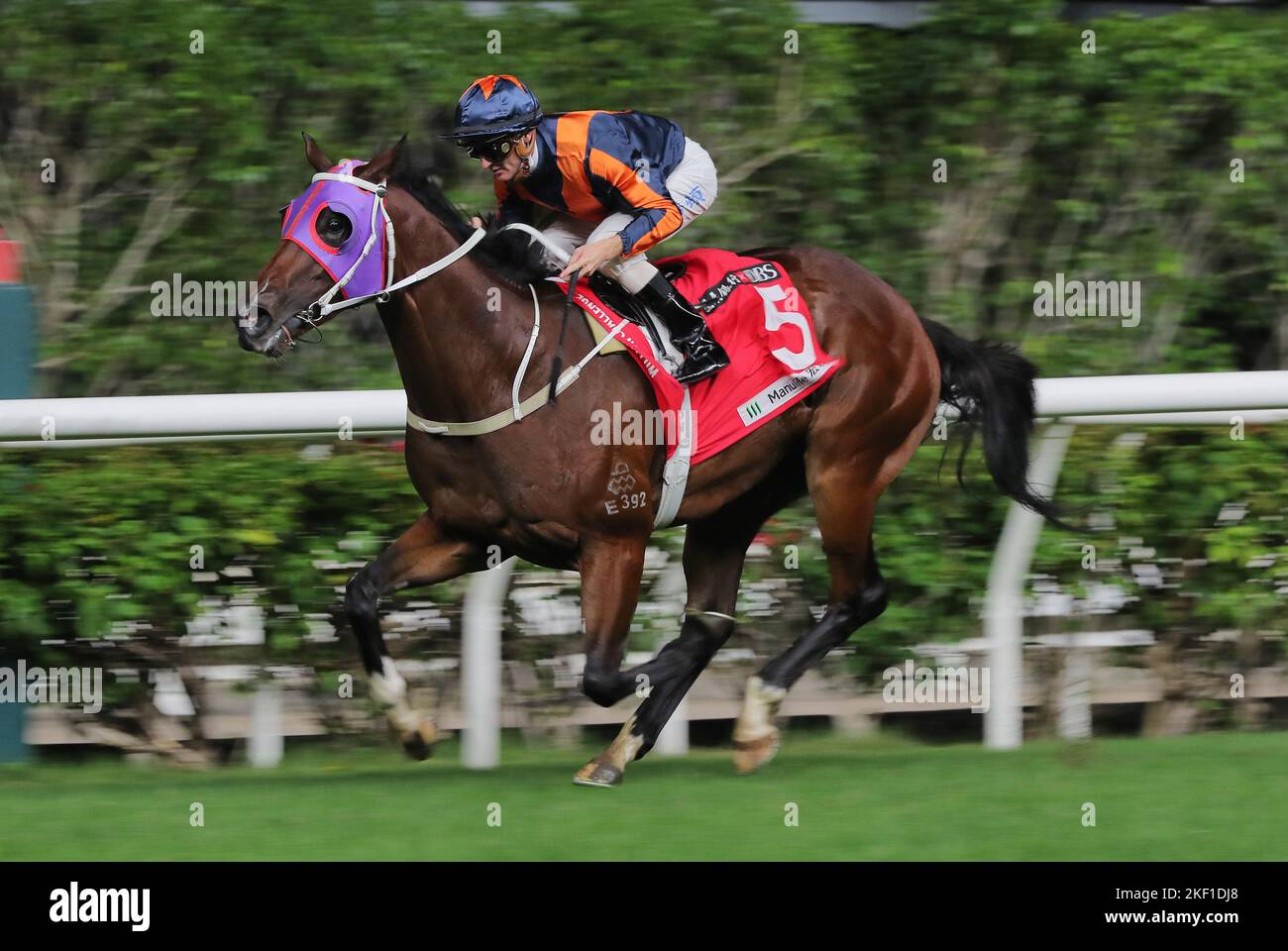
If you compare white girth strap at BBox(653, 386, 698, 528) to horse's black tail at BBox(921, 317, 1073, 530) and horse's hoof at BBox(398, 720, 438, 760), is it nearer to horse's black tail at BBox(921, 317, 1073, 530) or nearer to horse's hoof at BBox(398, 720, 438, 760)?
horse's hoof at BBox(398, 720, 438, 760)

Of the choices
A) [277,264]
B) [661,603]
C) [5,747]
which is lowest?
[5,747]

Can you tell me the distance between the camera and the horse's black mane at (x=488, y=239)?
4148 mm

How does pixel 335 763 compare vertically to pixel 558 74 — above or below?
below

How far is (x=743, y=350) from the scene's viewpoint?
4.44 m

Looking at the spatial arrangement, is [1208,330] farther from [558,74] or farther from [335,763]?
[335,763]

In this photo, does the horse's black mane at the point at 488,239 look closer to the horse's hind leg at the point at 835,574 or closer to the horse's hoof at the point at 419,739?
the horse's hind leg at the point at 835,574

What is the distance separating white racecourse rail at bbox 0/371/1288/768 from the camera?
4422 mm

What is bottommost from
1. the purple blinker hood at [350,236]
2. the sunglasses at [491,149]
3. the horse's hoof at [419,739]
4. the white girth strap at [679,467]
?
the horse's hoof at [419,739]

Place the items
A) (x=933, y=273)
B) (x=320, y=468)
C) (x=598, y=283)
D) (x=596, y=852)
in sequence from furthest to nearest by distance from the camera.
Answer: (x=933, y=273) → (x=320, y=468) → (x=598, y=283) → (x=596, y=852)

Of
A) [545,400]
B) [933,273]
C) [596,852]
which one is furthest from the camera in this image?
[933,273]

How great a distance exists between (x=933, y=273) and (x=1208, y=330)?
3.49 feet

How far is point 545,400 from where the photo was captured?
13.4 feet

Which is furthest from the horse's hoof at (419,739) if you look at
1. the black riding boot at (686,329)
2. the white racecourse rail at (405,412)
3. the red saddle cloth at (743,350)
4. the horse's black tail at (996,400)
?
the horse's black tail at (996,400)

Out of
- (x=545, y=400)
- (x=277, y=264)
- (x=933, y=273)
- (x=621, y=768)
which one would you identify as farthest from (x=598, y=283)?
(x=933, y=273)
